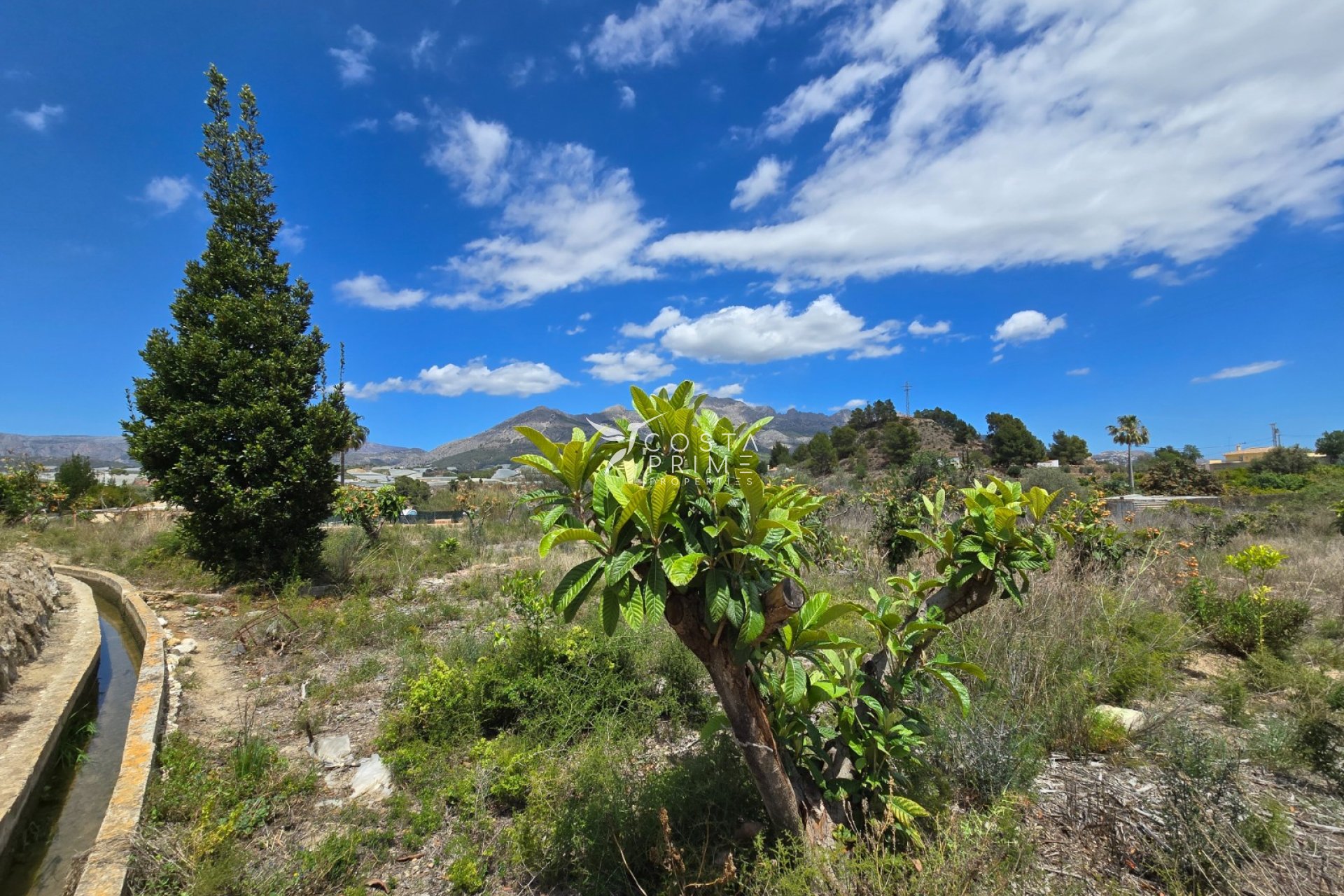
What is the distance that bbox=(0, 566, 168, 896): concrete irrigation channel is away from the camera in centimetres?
277

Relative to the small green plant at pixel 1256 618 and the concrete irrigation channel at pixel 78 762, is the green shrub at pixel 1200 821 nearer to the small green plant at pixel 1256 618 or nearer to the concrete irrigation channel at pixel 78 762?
the small green plant at pixel 1256 618

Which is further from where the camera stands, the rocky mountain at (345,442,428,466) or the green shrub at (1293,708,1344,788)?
the rocky mountain at (345,442,428,466)

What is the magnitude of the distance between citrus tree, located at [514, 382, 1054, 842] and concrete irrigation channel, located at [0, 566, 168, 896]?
9.12ft

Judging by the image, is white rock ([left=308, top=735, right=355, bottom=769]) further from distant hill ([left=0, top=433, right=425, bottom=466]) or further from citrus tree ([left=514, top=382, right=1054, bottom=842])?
distant hill ([left=0, top=433, right=425, bottom=466])

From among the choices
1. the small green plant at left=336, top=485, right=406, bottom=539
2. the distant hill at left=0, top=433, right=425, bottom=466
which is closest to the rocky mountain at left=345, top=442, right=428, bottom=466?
the distant hill at left=0, top=433, right=425, bottom=466

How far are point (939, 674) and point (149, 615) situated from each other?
8.36 metres

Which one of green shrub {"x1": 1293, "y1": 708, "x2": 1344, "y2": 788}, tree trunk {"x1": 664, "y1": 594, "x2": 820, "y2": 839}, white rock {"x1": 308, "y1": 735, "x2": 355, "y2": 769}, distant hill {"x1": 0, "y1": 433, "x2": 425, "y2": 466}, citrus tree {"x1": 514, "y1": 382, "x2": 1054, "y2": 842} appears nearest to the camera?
citrus tree {"x1": 514, "y1": 382, "x2": 1054, "y2": 842}

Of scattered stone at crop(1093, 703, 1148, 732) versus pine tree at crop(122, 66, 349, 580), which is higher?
pine tree at crop(122, 66, 349, 580)

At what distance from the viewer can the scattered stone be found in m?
3.07

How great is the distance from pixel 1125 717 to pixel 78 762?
689 cm

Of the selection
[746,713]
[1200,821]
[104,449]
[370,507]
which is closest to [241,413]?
[370,507]

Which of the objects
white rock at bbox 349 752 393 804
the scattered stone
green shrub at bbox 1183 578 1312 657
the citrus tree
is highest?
the citrus tree

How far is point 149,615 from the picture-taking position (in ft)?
21.0

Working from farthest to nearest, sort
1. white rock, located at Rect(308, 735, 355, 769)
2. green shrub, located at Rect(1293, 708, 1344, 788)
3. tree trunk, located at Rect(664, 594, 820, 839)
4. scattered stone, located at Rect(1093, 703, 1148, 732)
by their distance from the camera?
white rock, located at Rect(308, 735, 355, 769), scattered stone, located at Rect(1093, 703, 1148, 732), green shrub, located at Rect(1293, 708, 1344, 788), tree trunk, located at Rect(664, 594, 820, 839)
